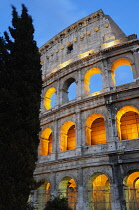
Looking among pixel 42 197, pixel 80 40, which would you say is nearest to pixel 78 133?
pixel 42 197

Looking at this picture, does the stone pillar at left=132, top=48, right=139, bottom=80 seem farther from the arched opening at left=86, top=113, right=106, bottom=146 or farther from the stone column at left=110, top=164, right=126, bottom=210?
the stone column at left=110, top=164, right=126, bottom=210

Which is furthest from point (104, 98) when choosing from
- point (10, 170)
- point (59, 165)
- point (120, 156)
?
point (10, 170)

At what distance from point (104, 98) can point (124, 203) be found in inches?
252

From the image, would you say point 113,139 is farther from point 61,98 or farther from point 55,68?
point 55,68

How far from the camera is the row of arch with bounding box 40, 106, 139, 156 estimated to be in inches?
551

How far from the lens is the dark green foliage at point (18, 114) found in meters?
7.65

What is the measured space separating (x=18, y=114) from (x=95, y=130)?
315 inches

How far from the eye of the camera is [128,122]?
14500 mm

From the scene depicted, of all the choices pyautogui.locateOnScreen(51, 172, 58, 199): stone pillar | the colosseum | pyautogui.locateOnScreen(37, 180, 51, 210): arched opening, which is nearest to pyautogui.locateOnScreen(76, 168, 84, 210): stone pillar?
the colosseum

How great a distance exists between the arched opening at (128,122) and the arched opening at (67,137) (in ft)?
12.0

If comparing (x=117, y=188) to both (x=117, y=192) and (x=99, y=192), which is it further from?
(x=99, y=192)

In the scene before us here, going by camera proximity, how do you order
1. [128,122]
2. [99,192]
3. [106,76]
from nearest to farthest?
1. [128,122]
2. [99,192]
3. [106,76]

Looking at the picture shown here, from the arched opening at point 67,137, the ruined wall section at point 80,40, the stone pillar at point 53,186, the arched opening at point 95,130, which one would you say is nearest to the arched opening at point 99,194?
the arched opening at point 95,130

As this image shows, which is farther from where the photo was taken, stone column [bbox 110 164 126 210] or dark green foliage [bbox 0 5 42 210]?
stone column [bbox 110 164 126 210]
